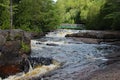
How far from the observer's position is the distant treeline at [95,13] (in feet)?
138

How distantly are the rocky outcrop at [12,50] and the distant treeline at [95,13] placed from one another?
18.9 meters

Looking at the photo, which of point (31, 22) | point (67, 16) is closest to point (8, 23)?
point (31, 22)

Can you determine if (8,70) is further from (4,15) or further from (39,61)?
(4,15)

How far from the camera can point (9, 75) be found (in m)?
16.6

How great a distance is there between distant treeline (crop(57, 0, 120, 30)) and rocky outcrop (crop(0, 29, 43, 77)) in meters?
18.9

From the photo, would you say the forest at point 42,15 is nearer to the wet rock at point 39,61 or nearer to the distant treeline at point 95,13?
the distant treeline at point 95,13

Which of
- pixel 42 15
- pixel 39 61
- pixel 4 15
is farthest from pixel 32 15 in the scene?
pixel 39 61

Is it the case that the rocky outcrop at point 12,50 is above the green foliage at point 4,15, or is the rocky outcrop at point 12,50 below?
below

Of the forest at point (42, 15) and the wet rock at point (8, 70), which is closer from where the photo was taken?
the wet rock at point (8, 70)

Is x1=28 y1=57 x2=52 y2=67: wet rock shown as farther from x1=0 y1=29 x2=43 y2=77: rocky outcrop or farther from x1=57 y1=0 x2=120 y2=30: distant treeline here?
x1=57 y1=0 x2=120 y2=30: distant treeline

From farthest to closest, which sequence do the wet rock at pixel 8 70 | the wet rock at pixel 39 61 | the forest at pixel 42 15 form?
the forest at pixel 42 15 < the wet rock at pixel 39 61 < the wet rock at pixel 8 70

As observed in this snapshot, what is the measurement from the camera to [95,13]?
53.0 meters

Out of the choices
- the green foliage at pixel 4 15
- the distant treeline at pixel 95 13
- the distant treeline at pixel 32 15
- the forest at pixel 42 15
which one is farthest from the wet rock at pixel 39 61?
the distant treeline at pixel 95 13

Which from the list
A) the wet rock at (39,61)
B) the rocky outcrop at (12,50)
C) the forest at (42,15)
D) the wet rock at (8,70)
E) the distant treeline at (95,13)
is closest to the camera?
the wet rock at (8,70)
